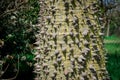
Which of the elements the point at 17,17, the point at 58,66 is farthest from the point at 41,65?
the point at 17,17

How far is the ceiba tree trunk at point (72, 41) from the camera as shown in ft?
9.80

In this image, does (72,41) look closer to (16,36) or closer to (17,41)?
(16,36)

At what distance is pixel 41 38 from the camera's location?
10.4ft

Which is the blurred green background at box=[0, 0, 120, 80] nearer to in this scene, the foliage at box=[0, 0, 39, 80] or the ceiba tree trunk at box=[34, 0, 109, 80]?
the foliage at box=[0, 0, 39, 80]

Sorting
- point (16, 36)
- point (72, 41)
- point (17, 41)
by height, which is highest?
point (72, 41)

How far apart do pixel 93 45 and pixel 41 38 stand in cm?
44

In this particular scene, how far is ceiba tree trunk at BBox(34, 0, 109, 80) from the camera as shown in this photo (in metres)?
2.99

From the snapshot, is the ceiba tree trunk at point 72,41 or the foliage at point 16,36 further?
the foliage at point 16,36

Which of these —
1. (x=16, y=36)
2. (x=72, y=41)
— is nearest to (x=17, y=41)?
(x=16, y=36)

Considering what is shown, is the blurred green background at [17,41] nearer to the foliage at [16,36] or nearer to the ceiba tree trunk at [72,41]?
the foliage at [16,36]

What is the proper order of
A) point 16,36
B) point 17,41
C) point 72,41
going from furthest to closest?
1. point 17,41
2. point 16,36
3. point 72,41

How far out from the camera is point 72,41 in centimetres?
299

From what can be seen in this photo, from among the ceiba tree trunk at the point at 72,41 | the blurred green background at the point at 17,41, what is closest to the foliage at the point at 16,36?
the blurred green background at the point at 17,41

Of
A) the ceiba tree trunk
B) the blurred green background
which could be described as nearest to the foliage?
the blurred green background
